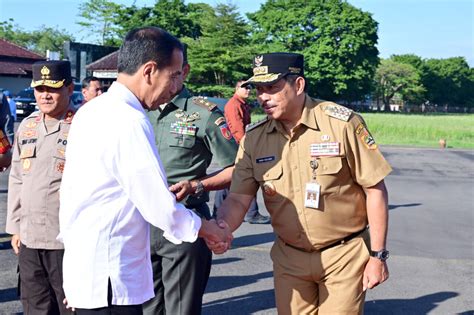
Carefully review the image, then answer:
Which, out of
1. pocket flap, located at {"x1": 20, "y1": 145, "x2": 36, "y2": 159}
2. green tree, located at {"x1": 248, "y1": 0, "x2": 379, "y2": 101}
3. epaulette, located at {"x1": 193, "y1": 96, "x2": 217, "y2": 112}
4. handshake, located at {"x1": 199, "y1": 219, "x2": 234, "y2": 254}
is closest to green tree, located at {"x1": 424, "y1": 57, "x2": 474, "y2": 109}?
green tree, located at {"x1": 248, "y1": 0, "x2": 379, "y2": 101}

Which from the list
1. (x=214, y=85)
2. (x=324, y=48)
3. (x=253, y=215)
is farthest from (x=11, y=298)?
(x=324, y=48)

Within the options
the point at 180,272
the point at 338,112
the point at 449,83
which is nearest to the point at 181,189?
the point at 180,272

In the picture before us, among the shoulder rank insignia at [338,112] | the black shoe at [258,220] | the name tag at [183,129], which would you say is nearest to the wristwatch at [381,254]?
the shoulder rank insignia at [338,112]

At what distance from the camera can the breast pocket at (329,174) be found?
3092mm

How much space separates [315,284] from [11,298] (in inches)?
128

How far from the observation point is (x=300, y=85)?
10.6ft

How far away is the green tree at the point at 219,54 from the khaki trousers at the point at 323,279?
48014 mm

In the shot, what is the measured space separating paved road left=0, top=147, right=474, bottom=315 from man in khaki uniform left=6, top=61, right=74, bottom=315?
1.48 metres

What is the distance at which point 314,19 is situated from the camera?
71250 mm

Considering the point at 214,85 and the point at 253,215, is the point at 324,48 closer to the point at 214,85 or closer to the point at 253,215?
the point at 214,85

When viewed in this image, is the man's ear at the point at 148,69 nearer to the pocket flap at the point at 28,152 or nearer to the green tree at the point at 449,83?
the pocket flap at the point at 28,152

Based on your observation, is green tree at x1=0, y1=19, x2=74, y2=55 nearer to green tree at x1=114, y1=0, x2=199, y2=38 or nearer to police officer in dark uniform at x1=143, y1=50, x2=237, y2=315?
green tree at x1=114, y1=0, x2=199, y2=38

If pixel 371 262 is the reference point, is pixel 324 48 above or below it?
above

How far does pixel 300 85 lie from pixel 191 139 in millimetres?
803
